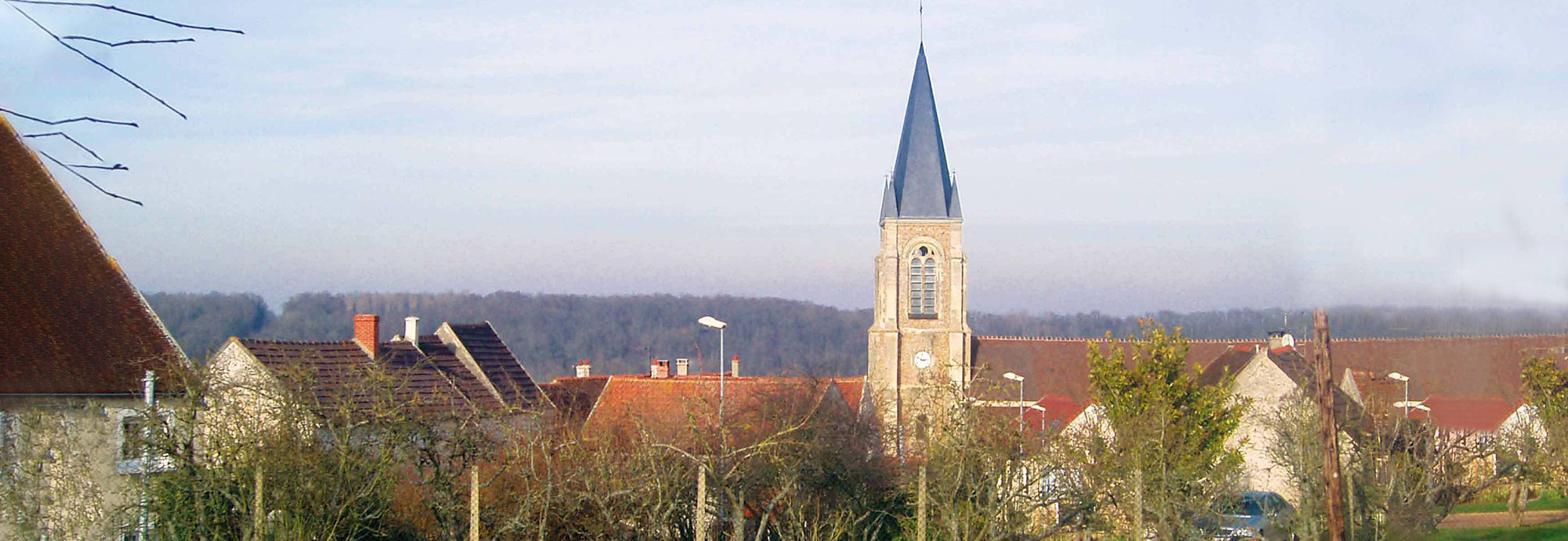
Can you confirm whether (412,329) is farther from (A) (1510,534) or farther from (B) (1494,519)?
(B) (1494,519)

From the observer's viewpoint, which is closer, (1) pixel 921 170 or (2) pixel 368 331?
(2) pixel 368 331

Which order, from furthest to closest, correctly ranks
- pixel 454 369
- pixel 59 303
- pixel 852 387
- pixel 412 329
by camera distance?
pixel 852 387 < pixel 412 329 < pixel 454 369 < pixel 59 303

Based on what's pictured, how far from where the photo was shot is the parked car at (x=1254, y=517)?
17559mm

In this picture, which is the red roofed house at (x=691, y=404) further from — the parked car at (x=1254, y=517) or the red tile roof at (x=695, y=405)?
the parked car at (x=1254, y=517)

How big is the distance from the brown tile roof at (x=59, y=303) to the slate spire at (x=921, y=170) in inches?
1178

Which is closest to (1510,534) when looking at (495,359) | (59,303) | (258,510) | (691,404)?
(691,404)

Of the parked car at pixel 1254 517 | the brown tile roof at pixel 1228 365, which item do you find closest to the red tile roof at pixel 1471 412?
the brown tile roof at pixel 1228 365

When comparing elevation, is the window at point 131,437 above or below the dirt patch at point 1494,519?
above

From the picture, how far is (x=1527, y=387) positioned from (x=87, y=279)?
3085 cm

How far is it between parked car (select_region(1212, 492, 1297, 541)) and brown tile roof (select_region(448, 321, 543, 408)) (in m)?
14.9

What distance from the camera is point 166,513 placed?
11.8 metres

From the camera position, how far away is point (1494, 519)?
30.3m

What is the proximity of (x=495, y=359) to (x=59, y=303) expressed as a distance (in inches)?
593

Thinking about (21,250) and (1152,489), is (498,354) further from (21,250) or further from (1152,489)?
(1152,489)
